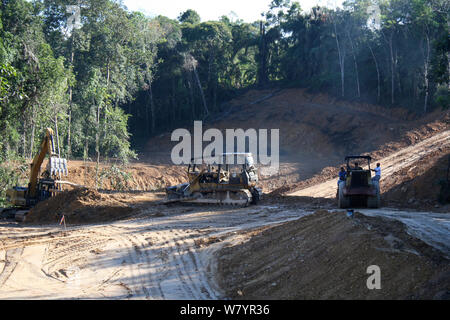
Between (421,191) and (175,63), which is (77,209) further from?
(175,63)

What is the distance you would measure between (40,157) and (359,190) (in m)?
12.5

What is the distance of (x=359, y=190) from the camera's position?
1480cm

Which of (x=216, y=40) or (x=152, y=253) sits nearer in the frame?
(x=152, y=253)

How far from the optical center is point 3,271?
1005cm

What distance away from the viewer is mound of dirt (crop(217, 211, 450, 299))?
20.6 ft

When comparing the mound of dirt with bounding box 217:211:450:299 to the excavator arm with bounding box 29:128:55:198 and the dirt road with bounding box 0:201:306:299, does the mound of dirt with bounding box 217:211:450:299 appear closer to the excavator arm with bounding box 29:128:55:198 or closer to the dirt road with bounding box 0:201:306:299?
the dirt road with bounding box 0:201:306:299

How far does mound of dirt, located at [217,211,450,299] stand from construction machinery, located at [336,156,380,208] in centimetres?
514

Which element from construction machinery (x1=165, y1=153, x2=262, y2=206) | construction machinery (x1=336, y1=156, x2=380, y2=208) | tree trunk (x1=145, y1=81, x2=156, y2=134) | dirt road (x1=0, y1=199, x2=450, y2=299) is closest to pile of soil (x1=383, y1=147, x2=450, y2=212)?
construction machinery (x1=336, y1=156, x2=380, y2=208)

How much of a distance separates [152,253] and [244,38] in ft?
128

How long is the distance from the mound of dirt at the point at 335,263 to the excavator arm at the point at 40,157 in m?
10.3

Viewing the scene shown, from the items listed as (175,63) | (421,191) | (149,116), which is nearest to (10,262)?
(421,191)
